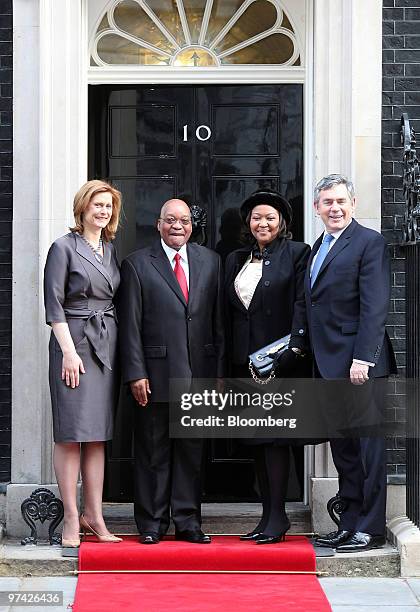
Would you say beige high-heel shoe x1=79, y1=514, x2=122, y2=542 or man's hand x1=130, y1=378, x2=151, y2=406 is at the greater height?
man's hand x1=130, y1=378, x2=151, y2=406

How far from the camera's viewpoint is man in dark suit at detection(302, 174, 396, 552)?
7395 mm

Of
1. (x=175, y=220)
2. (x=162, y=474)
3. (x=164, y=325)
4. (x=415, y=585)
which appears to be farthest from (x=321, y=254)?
(x=415, y=585)

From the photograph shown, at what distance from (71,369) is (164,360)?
568mm

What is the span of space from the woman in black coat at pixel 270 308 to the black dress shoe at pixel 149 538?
1.73 ft

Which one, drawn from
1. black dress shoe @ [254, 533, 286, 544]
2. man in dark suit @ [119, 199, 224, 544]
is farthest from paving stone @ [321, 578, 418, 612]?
man in dark suit @ [119, 199, 224, 544]

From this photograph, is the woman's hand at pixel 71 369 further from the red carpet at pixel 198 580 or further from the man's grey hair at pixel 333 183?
the man's grey hair at pixel 333 183

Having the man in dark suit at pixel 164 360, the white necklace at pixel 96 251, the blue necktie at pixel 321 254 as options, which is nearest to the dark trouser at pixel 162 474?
the man in dark suit at pixel 164 360

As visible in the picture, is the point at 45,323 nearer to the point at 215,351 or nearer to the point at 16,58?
the point at 215,351

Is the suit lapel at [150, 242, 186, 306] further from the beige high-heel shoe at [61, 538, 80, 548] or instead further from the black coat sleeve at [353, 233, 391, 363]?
the beige high-heel shoe at [61, 538, 80, 548]

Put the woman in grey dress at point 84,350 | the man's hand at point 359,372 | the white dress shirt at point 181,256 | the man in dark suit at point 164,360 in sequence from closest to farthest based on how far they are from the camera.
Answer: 1. the man's hand at point 359,372
2. the woman in grey dress at point 84,350
3. the man in dark suit at point 164,360
4. the white dress shirt at point 181,256

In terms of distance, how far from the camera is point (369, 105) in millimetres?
8055

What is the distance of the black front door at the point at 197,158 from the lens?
852cm

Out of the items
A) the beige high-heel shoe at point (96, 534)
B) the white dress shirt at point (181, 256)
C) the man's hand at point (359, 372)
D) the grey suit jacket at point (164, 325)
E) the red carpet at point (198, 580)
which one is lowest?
the red carpet at point (198, 580)

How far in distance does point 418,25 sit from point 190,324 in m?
2.32
